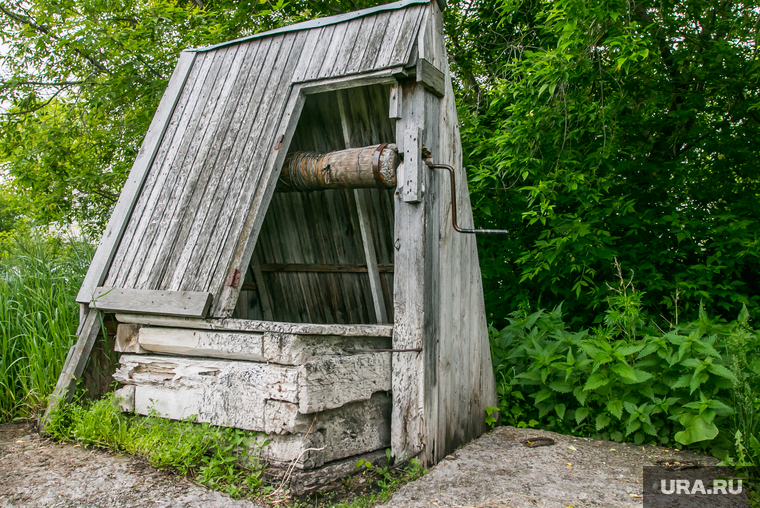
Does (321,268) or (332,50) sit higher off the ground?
(332,50)

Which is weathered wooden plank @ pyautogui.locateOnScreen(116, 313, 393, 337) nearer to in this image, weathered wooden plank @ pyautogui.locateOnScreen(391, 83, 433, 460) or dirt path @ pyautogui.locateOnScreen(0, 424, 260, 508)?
weathered wooden plank @ pyautogui.locateOnScreen(391, 83, 433, 460)

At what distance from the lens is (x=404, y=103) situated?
365 cm

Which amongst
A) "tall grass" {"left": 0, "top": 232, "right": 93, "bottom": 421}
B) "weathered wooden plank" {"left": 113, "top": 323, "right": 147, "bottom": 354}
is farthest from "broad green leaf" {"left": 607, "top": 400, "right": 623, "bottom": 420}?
"tall grass" {"left": 0, "top": 232, "right": 93, "bottom": 421}

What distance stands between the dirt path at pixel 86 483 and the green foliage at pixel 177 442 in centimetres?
8

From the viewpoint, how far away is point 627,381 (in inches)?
153

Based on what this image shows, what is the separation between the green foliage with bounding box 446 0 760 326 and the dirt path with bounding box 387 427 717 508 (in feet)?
5.54

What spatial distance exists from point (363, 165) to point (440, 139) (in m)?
0.60

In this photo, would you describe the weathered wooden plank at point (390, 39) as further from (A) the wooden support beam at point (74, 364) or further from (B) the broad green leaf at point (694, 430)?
(B) the broad green leaf at point (694, 430)

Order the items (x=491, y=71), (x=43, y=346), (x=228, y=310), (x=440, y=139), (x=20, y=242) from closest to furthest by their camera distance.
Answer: (x=228, y=310), (x=440, y=139), (x=43, y=346), (x=20, y=242), (x=491, y=71)

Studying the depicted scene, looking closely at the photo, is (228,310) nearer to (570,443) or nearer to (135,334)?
(135,334)

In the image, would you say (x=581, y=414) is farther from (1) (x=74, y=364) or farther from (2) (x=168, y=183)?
(1) (x=74, y=364)

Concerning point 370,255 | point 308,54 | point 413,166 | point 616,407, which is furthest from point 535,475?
point 308,54

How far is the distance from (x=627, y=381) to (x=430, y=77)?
8.40 feet

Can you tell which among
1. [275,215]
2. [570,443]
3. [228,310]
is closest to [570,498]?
[570,443]
